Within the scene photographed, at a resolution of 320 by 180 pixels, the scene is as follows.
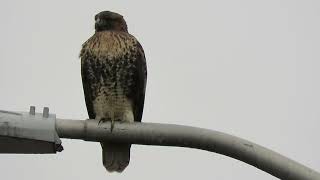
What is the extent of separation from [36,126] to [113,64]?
11.0 feet

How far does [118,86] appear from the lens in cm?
740

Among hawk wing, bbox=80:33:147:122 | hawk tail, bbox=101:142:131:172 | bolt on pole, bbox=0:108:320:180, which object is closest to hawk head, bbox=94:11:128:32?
hawk wing, bbox=80:33:147:122

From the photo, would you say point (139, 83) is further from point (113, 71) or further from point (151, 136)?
point (151, 136)

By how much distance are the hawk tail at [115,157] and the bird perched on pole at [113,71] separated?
1.13ft

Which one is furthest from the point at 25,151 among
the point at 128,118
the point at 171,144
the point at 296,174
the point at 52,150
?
the point at 128,118

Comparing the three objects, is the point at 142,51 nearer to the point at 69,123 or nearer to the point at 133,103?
the point at 133,103

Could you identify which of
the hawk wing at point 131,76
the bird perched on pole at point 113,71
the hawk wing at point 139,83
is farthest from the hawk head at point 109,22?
the hawk wing at point 139,83

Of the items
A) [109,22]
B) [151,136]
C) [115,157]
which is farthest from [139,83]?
[151,136]

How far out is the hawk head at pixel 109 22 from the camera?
7.64 m

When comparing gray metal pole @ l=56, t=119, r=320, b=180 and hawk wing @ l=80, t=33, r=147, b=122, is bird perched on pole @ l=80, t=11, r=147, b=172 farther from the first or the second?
gray metal pole @ l=56, t=119, r=320, b=180

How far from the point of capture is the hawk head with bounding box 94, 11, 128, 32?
7645mm

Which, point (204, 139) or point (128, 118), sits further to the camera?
point (128, 118)

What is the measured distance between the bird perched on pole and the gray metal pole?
2.90 meters

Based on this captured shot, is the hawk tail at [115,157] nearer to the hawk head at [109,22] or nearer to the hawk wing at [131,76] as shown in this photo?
the hawk wing at [131,76]
